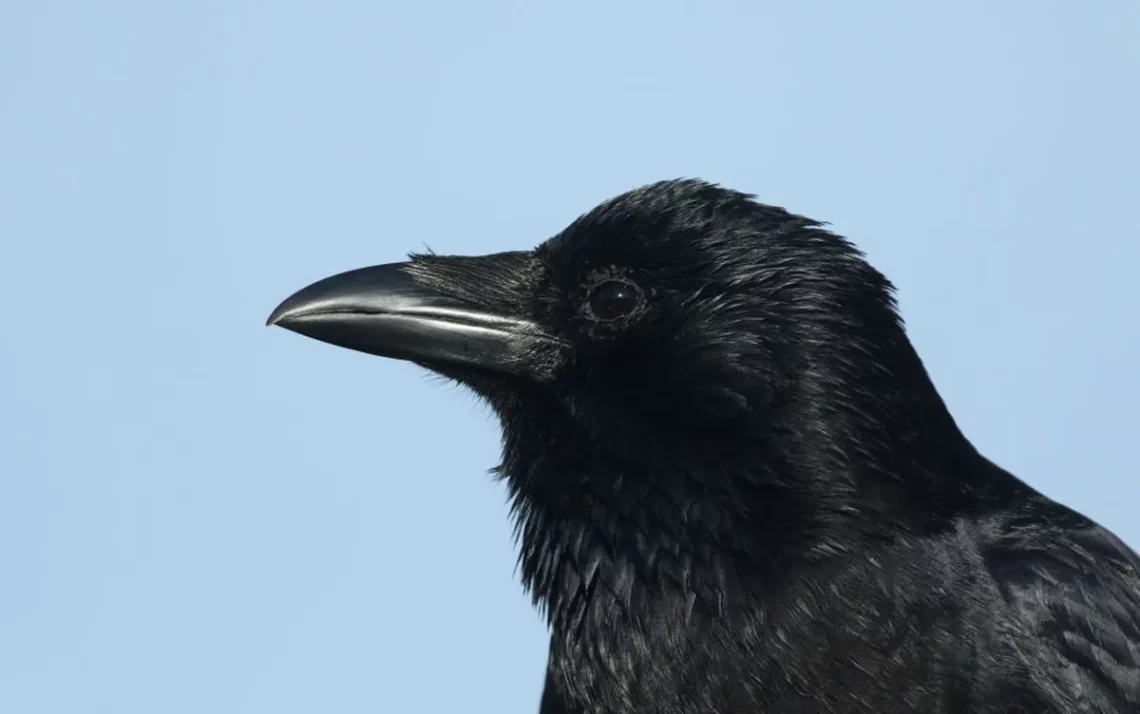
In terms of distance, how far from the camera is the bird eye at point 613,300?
14.9 ft

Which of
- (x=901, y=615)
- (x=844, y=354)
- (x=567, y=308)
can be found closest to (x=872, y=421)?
(x=844, y=354)

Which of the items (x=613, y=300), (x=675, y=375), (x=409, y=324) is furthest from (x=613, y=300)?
(x=409, y=324)

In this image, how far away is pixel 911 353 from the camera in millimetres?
4426

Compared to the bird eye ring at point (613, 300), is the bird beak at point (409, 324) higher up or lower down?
lower down

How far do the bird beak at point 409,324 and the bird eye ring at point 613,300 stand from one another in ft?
0.47

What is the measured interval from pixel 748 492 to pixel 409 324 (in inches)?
40.8

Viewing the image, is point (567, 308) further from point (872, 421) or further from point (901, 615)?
point (901, 615)

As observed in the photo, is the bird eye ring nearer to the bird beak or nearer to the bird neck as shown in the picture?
the bird beak

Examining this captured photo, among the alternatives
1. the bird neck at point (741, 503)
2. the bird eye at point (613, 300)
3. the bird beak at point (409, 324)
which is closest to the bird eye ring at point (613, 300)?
the bird eye at point (613, 300)

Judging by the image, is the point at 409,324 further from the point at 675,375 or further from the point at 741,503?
the point at 741,503

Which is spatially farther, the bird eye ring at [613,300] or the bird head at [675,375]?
the bird eye ring at [613,300]

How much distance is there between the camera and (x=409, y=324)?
15.3 ft

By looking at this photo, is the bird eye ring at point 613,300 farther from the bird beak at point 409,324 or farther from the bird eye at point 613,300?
the bird beak at point 409,324

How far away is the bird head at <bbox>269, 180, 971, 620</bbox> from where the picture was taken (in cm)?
420
